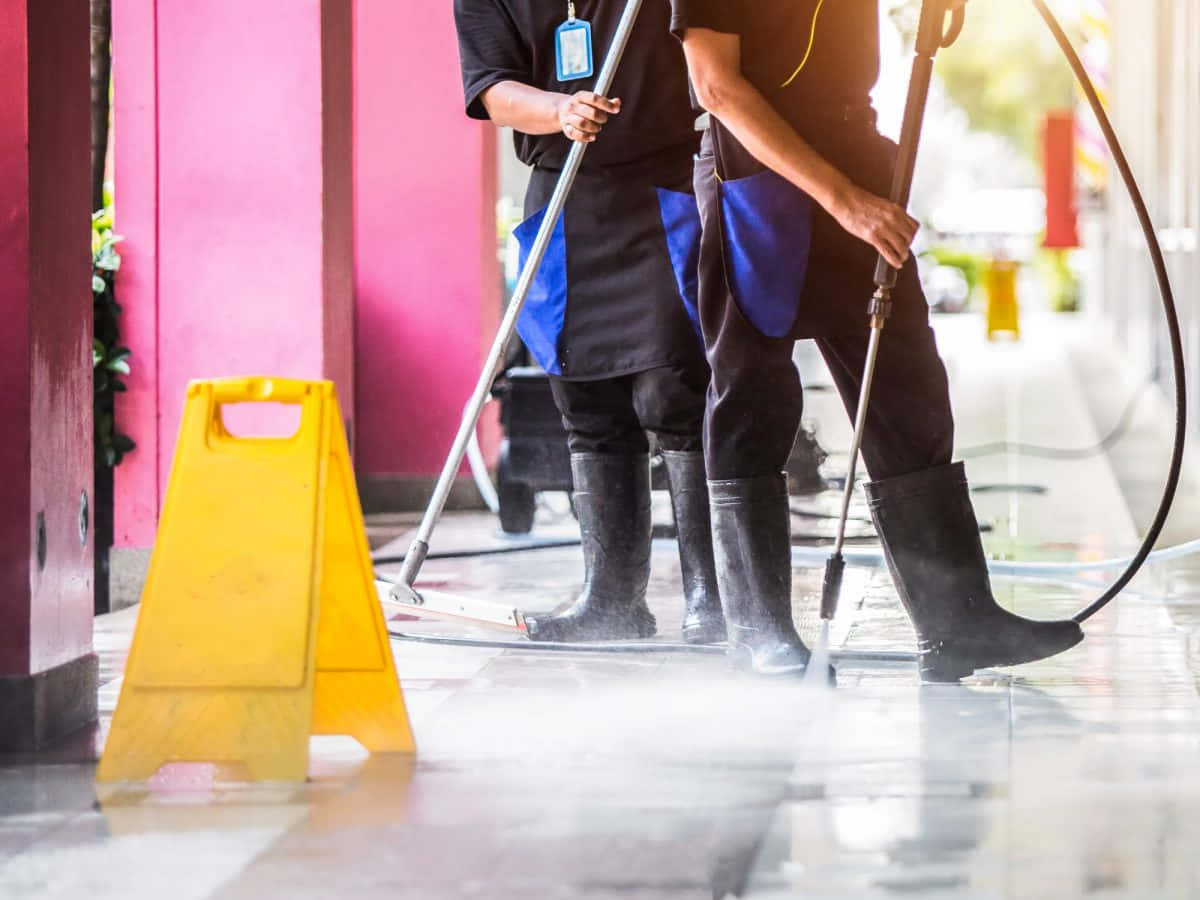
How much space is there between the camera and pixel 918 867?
9.05 ft

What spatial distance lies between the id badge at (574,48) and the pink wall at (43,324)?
119cm

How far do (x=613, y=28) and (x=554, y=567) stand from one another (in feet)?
7.69

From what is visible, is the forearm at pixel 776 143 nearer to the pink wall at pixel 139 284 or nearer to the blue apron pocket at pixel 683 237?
the blue apron pocket at pixel 683 237

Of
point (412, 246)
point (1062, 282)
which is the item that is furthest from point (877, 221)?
point (1062, 282)

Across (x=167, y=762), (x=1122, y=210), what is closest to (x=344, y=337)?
(x=167, y=762)

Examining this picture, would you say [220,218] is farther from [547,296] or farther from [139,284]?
[547,296]

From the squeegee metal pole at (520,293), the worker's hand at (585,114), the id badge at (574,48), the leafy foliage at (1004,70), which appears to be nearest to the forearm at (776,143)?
the worker's hand at (585,114)

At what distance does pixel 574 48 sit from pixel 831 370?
1.12 m

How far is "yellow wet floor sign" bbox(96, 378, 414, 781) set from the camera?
337cm

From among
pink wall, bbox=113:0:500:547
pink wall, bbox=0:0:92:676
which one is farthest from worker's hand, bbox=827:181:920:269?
pink wall, bbox=113:0:500:547

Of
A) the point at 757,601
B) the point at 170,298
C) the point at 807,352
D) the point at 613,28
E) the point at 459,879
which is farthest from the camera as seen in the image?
the point at 807,352

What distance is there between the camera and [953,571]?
4.01m

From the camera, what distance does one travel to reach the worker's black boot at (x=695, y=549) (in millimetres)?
4707

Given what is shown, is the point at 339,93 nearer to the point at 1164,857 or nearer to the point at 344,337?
the point at 344,337
